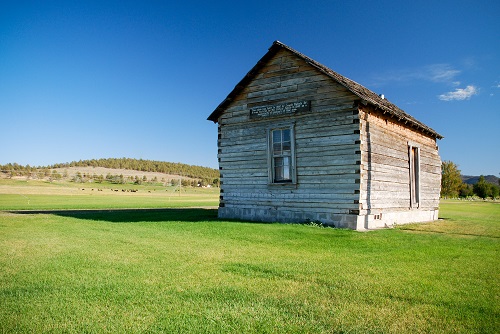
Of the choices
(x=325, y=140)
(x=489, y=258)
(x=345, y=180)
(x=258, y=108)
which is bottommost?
(x=489, y=258)

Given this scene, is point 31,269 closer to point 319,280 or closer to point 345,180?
point 319,280

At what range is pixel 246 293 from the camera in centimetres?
504

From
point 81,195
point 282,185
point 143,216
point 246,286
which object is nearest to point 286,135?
point 282,185

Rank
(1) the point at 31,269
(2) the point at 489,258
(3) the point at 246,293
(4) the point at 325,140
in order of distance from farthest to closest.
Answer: (4) the point at 325,140
(2) the point at 489,258
(1) the point at 31,269
(3) the point at 246,293

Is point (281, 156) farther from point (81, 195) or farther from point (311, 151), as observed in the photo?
point (81, 195)

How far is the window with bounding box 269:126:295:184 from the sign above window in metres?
0.74

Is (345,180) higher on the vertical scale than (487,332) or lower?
higher

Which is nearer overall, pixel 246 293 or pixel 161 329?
pixel 161 329

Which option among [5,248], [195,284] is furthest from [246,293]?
[5,248]

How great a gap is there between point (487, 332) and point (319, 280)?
248 cm

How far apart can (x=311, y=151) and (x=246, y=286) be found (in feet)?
32.7

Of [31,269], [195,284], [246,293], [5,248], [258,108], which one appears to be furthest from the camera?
[258,108]

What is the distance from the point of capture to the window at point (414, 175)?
57.2 feet

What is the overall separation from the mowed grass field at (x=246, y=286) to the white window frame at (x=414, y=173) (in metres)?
7.86
